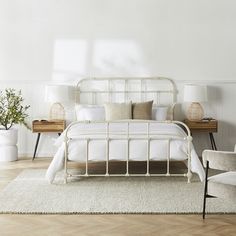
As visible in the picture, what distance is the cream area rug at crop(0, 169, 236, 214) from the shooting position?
433cm

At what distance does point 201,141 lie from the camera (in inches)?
298

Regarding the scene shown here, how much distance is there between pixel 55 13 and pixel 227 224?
4.95m

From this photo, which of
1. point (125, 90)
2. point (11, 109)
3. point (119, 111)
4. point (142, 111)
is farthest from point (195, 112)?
point (11, 109)

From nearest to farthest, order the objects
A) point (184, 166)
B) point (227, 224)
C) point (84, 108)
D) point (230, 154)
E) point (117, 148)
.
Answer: point (230, 154), point (227, 224), point (117, 148), point (184, 166), point (84, 108)

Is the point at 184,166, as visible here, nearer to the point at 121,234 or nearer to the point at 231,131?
the point at 231,131

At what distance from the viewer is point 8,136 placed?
7047mm

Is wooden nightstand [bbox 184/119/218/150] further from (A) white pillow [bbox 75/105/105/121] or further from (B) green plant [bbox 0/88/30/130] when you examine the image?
(B) green plant [bbox 0/88/30/130]

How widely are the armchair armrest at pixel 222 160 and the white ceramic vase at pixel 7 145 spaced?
405 centimetres

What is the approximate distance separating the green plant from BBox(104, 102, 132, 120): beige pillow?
144 cm

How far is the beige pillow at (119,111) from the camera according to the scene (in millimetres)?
6793

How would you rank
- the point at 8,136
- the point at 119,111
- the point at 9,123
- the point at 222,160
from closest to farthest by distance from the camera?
1. the point at 222,160
2. the point at 119,111
3. the point at 8,136
4. the point at 9,123

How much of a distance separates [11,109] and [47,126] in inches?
25.0

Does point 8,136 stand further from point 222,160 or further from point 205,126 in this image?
point 222,160

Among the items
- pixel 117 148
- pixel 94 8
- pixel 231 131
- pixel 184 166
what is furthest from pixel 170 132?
pixel 94 8
